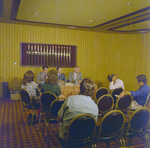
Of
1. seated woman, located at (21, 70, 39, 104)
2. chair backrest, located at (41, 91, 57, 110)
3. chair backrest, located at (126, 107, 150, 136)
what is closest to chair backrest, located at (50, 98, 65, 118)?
chair backrest, located at (41, 91, 57, 110)

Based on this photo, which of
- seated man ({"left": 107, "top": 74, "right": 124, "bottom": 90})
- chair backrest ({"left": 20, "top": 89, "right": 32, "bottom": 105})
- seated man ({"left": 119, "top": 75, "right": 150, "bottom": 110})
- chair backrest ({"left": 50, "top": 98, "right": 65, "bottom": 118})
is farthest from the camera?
seated man ({"left": 107, "top": 74, "right": 124, "bottom": 90})

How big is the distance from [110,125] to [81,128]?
42 centimetres

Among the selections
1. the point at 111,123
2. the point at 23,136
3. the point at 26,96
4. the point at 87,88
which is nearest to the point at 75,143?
the point at 111,123

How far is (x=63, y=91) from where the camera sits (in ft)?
16.2

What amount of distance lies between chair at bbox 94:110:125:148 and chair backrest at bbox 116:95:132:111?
3.59ft

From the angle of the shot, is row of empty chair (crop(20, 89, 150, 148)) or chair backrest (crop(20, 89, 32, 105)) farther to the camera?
chair backrest (crop(20, 89, 32, 105))

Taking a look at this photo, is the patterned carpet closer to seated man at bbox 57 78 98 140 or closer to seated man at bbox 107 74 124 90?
seated man at bbox 57 78 98 140

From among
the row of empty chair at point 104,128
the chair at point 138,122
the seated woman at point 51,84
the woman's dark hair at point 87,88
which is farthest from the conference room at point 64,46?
the woman's dark hair at point 87,88

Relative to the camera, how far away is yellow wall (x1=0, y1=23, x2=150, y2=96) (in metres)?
6.68

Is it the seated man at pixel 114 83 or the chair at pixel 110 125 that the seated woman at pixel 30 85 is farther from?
the seated man at pixel 114 83

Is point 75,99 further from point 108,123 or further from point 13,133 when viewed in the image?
point 13,133

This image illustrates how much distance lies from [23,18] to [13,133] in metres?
4.14

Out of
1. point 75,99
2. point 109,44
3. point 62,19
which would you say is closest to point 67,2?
point 62,19

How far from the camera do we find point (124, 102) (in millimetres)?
3352
